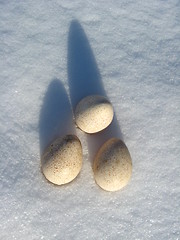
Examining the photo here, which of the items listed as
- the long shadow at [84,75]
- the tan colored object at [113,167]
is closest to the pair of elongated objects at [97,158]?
the tan colored object at [113,167]

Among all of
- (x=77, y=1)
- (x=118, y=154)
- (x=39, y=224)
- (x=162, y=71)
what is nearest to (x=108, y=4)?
(x=77, y=1)

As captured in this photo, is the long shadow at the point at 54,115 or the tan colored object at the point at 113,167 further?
the long shadow at the point at 54,115

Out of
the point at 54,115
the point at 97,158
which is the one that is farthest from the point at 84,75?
the point at 97,158

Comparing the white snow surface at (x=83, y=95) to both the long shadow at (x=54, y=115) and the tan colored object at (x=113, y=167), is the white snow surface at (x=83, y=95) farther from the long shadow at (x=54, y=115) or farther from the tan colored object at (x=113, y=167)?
the tan colored object at (x=113, y=167)

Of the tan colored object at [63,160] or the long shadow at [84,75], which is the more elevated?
the long shadow at [84,75]

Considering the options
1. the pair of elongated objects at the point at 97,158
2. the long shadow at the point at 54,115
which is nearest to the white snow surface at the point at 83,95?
the long shadow at the point at 54,115

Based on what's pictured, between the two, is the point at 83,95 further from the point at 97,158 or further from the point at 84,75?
the point at 97,158

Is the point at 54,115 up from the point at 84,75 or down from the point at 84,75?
down
